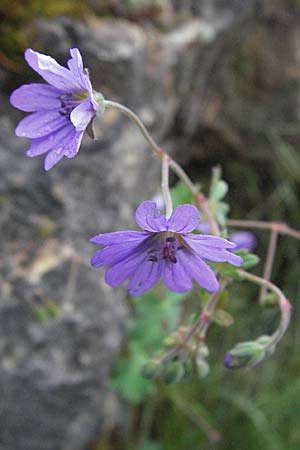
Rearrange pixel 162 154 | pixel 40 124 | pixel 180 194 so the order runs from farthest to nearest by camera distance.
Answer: pixel 180 194, pixel 162 154, pixel 40 124

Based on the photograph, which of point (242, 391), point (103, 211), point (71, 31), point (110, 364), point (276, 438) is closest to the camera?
point (71, 31)

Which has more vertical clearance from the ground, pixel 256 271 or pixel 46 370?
pixel 256 271

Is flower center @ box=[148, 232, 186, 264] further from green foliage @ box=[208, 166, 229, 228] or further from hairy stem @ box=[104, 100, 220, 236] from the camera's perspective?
green foliage @ box=[208, 166, 229, 228]

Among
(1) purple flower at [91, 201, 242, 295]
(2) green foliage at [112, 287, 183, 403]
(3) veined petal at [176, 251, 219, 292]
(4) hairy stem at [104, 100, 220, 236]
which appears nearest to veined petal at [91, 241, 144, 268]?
(1) purple flower at [91, 201, 242, 295]

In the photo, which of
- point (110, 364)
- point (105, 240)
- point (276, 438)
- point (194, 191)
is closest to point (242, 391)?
point (276, 438)

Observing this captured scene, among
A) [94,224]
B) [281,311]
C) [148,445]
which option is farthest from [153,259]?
[148,445]

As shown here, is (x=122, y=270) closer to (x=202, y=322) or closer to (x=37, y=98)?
(x=202, y=322)

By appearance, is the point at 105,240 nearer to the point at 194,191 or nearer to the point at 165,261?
the point at 165,261
